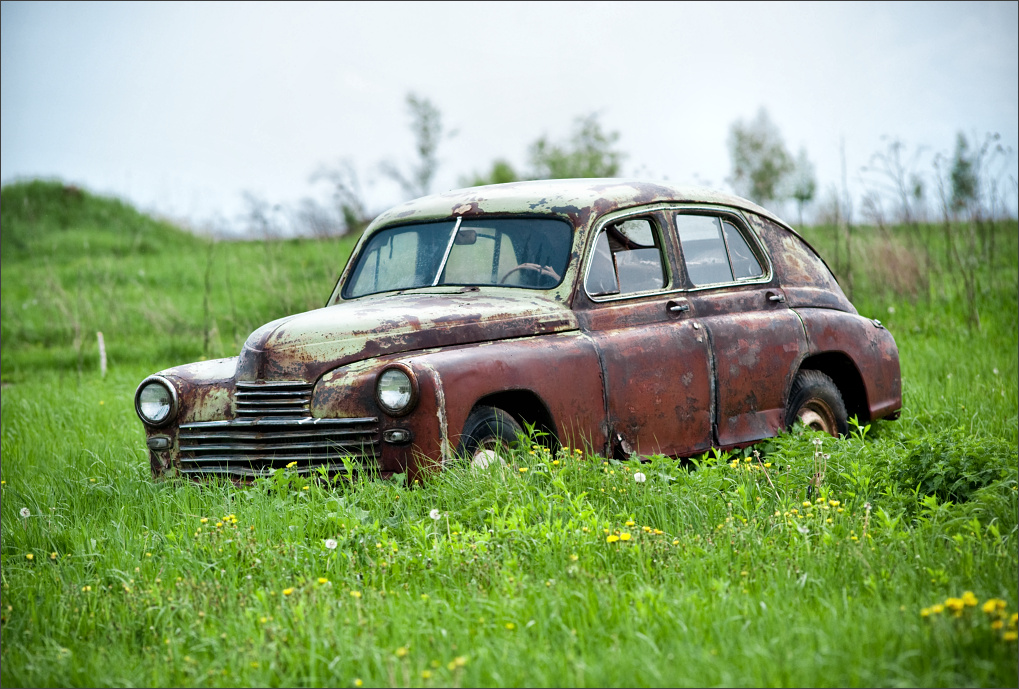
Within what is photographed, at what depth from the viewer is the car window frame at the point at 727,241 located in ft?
17.0

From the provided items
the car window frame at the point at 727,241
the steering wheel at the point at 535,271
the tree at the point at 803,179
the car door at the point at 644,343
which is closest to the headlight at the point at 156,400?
the steering wheel at the point at 535,271

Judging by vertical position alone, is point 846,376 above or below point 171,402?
below

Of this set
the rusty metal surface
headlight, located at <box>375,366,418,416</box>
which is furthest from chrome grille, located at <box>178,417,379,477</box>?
the rusty metal surface

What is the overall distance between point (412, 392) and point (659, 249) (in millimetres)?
1904

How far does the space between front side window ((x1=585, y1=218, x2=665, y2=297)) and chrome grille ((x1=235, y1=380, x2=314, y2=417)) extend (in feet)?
5.08

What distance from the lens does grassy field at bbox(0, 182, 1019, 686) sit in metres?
2.61

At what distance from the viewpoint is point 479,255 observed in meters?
4.95

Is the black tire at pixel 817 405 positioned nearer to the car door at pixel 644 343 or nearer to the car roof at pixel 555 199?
the car door at pixel 644 343

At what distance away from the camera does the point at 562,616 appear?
2982mm

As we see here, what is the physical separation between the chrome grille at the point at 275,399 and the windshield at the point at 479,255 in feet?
3.51

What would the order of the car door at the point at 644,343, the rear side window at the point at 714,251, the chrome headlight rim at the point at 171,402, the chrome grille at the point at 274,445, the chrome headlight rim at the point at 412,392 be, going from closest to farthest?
1. the chrome headlight rim at the point at 412,392
2. the chrome grille at the point at 274,445
3. the chrome headlight rim at the point at 171,402
4. the car door at the point at 644,343
5. the rear side window at the point at 714,251

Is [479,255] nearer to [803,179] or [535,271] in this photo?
[535,271]

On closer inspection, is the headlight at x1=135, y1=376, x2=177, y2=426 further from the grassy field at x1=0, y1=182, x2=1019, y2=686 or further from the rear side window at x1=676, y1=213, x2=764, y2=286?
the rear side window at x1=676, y1=213, x2=764, y2=286

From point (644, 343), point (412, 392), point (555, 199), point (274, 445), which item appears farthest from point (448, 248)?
point (274, 445)
